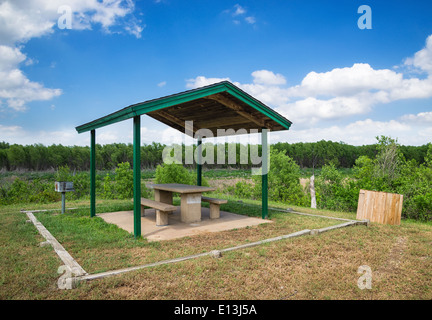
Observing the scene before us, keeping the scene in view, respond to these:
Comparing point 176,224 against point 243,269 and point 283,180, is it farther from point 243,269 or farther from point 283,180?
point 283,180

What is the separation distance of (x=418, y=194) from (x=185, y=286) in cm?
1092

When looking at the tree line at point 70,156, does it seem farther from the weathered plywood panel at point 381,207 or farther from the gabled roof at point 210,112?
the weathered plywood panel at point 381,207

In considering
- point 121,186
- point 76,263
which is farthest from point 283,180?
point 76,263

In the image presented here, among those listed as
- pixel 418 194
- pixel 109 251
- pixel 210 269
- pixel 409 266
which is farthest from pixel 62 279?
pixel 418 194

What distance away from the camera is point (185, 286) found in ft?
10.9

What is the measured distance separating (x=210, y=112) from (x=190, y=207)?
2.71 metres

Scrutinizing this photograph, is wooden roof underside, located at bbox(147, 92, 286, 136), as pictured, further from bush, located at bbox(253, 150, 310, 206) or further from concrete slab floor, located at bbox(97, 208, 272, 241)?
bush, located at bbox(253, 150, 310, 206)

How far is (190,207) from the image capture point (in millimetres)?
7055

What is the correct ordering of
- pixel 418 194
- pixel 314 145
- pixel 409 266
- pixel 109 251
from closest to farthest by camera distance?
pixel 409 266 < pixel 109 251 < pixel 418 194 < pixel 314 145

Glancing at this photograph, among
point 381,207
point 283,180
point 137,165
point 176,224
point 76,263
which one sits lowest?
point 176,224

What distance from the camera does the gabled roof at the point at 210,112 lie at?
220 inches

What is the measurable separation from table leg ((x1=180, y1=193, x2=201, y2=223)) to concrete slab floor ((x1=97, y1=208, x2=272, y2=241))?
151 millimetres

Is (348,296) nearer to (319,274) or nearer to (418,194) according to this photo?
(319,274)

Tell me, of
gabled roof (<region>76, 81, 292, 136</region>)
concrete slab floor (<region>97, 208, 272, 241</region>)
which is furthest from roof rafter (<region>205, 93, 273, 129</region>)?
concrete slab floor (<region>97, 208, 272, 241</region>)
